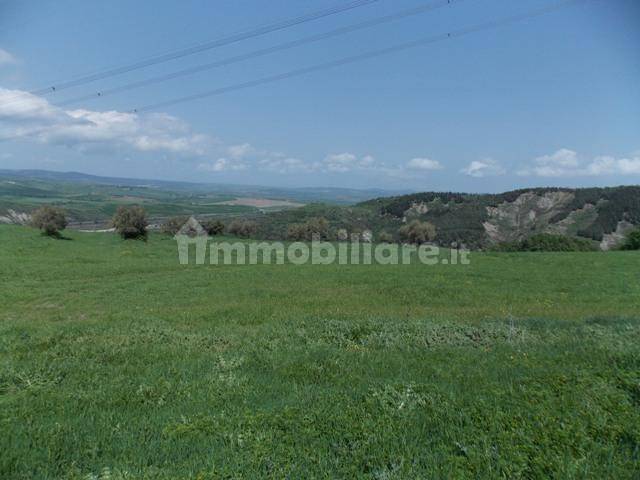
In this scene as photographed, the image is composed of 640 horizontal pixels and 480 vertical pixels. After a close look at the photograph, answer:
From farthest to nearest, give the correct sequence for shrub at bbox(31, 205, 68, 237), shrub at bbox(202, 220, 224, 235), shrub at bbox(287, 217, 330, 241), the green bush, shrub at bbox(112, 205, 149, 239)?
shrub at bbox(287, 217, 330, 241), shrub at bbox(202, 220, 224, 235), the green bush, shrub at bbox(112, 205, 149, 239), shrub at bbox(31, 205, 68, 237)

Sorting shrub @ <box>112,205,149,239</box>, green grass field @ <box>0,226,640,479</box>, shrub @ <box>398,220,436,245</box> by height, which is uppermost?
green grass field @ <box>0,226,640,479</box>

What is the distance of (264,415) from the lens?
4.77 m

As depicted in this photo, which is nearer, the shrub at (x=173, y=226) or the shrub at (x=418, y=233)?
the shrub at (x=173, y=226)

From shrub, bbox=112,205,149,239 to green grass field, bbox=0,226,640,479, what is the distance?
42.1 meters

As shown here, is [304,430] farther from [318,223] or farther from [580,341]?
[318,223]

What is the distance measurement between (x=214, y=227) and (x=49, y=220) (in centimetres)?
2549

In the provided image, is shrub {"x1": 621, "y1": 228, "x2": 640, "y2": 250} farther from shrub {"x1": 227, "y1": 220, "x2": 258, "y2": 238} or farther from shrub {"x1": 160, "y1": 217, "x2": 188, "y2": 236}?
shrub {"x1": 160, "y1": 217, "x2": 188, "y2": 236}

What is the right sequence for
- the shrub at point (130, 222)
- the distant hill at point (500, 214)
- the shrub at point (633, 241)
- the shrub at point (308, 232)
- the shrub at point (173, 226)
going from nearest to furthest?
1. the shrub at point (130, 222)
2. the shrub at point (633, 241)
3. the shrub at point (173, 226)
4. the shrub at point (308, 232)
5. the distant hill at point (500, 214)

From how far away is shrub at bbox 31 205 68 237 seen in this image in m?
47.1

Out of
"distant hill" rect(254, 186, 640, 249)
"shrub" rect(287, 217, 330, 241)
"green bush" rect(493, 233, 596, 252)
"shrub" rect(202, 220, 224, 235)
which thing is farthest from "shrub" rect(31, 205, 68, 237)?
"distant hill" rect(254, 186, 640, 249)

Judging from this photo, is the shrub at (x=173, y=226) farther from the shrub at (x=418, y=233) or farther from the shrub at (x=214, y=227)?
the shrub at (x=418, y=233)

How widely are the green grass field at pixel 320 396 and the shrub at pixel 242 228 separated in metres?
63.7

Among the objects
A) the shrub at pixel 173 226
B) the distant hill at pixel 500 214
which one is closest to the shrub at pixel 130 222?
the shrub at pixel 173 226

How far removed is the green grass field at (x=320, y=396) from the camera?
390cm
